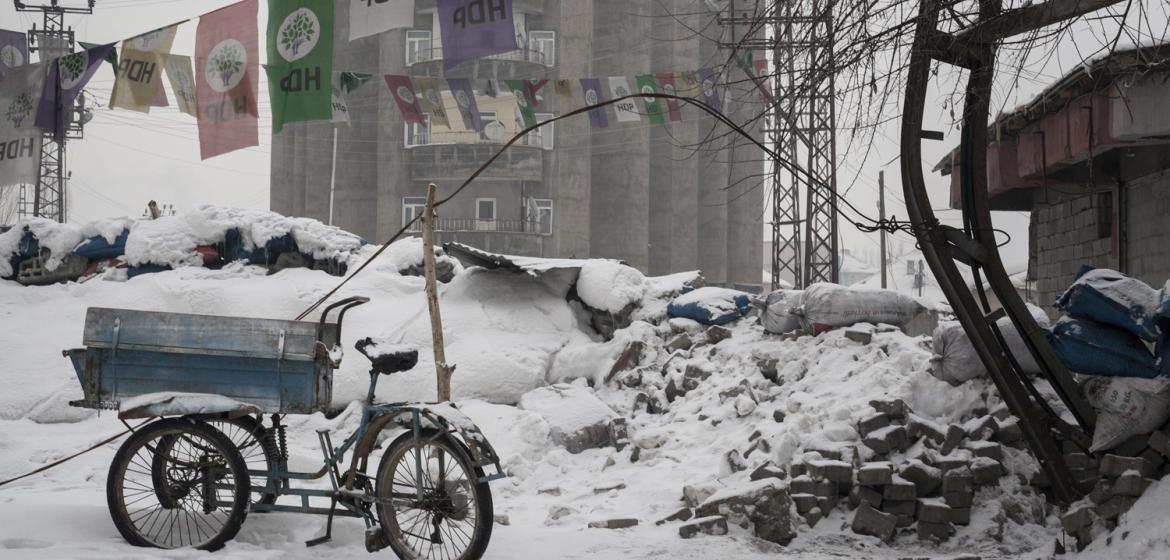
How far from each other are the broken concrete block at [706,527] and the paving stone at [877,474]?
0.98 metres

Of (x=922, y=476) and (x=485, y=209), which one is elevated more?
(x=485, y=209)

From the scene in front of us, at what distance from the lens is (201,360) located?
4.73 metres

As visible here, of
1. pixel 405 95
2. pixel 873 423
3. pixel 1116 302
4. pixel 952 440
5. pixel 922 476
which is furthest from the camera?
pixel 405 95

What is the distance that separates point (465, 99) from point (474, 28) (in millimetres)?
5258

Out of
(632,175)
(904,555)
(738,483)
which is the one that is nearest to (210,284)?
(738,483)

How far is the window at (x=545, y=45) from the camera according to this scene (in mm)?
32844

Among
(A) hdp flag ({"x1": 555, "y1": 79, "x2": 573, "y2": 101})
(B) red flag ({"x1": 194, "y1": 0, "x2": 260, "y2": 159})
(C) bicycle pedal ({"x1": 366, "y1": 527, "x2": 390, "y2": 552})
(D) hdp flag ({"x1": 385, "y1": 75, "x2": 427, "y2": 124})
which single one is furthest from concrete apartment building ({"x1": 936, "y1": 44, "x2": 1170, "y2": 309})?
(D) hdp flag ({"x1": 385, "y1": 75, "x2": 427, "y2": 124})

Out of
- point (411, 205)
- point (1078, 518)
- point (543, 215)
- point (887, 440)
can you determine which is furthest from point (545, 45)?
point (1078, 518)

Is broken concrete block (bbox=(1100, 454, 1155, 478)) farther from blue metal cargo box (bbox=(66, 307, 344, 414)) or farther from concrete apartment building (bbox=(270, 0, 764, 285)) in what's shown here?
concrete apartment building (bbox=(270, 0, 764, 285))

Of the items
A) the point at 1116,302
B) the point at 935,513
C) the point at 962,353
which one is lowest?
the point at 935,513

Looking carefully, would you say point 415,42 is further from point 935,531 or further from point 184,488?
point 935,531

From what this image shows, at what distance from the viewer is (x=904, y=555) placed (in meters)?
5.44

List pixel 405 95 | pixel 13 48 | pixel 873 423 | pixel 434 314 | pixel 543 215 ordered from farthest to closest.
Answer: pixel 543 215, pixel 13 48, pixel 405 95, pixel 434 314, pixel 873 423

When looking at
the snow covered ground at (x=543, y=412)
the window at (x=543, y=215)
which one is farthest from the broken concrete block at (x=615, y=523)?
the window at (x=543, y=215)
